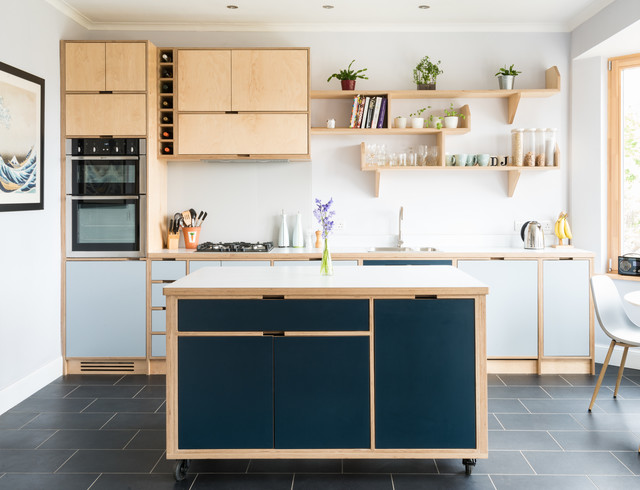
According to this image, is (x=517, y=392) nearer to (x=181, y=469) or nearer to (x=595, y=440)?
(x=595, y=440)

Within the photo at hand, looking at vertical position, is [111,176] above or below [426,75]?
below

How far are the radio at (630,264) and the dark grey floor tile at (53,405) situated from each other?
155 inches

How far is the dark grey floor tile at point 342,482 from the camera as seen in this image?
264 centimetres

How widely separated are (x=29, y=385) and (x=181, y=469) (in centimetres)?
179

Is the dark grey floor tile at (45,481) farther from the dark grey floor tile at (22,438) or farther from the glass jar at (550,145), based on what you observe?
the glass jar at (550,145)

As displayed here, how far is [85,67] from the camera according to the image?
14.5ft

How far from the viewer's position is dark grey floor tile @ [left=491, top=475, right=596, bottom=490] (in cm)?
262

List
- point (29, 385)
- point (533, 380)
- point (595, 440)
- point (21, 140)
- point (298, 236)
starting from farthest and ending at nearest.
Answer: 1. point (298, 236)
2. point (533, 380)
3. point (29, 385)
4. point (21, 140)
5. point (595, 440)

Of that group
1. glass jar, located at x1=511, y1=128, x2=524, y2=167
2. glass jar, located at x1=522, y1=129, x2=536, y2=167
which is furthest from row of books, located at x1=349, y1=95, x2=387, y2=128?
glass jar, located at x1=522, y1=129, x2=536, y2=167

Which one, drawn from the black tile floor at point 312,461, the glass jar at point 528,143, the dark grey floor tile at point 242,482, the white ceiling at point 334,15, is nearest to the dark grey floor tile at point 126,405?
the black tile floor at point 312,461

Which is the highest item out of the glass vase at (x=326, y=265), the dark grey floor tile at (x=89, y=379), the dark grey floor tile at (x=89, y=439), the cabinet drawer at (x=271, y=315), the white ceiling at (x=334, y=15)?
the white ceiling at (x=334, y=15)

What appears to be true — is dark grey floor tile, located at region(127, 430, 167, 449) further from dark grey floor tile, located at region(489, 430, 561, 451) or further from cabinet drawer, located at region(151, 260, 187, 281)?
dark grey floor tile, located at region(489, 430, 561, 451)

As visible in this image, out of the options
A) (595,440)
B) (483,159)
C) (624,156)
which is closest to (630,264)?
(624,156)

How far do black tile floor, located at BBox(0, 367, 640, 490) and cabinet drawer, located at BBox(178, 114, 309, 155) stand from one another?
193 cm
